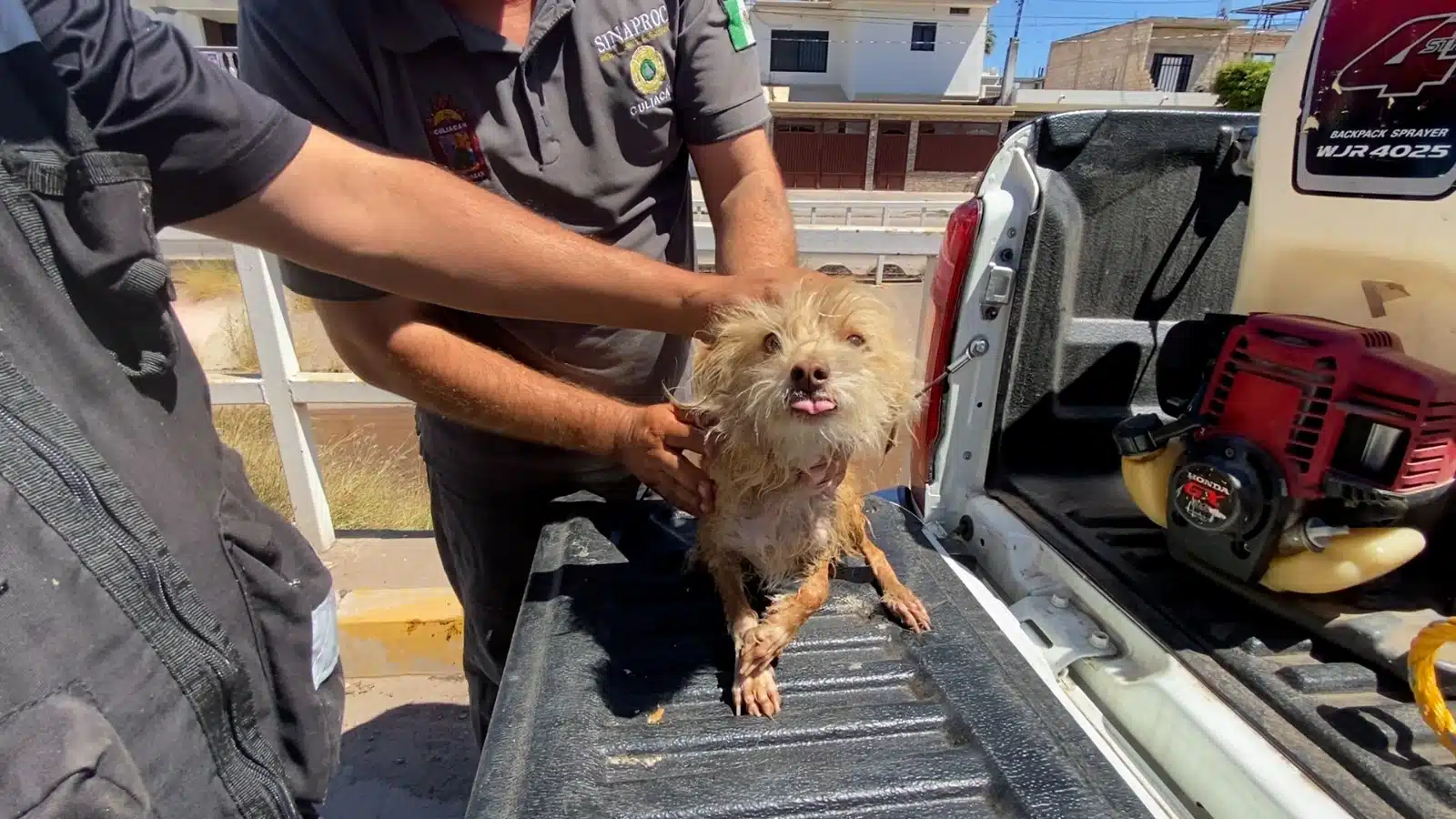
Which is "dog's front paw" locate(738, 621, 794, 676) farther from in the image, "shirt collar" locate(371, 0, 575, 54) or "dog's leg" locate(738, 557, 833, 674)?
"shirt collar" locate(371, 0, 575, 54)

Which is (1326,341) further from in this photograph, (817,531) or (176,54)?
(176,54)

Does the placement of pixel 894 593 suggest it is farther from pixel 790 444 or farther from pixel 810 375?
pixel 810 375

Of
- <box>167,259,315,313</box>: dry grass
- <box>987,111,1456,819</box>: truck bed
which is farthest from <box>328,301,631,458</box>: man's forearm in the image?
<box>167,259,315,313</box>: dry grass

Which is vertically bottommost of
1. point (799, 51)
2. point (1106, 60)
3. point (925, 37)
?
point (799, 51)

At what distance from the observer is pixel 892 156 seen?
2970 cm

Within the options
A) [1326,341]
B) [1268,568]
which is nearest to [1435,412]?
[1326,341]

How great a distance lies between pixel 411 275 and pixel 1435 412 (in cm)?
202

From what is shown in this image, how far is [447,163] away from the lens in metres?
1.93

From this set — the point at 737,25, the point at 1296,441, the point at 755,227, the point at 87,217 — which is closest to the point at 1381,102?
the point at 1296,441

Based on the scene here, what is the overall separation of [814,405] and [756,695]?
58cm

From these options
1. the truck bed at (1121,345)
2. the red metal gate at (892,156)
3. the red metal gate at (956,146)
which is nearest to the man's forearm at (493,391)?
the truck bed at (1121,345)

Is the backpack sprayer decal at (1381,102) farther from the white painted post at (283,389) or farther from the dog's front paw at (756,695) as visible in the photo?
the white painted post at (283,389)

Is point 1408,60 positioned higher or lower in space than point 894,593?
higher

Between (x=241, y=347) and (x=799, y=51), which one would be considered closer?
(x=241, y=347)
